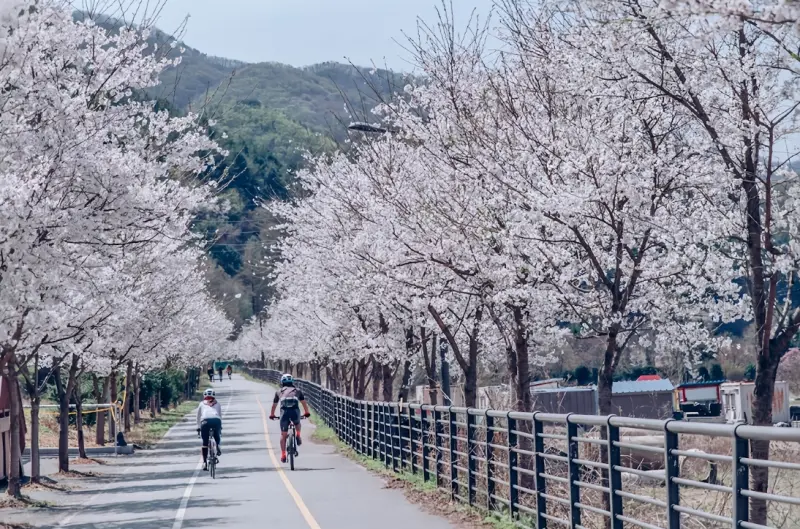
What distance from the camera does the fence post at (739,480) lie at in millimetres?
6996

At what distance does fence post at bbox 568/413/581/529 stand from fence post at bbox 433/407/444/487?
6033 mm

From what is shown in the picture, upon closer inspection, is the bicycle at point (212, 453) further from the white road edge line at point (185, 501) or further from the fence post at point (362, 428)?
the fence post at point (362, 428)

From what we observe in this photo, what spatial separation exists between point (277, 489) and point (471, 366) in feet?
14.3

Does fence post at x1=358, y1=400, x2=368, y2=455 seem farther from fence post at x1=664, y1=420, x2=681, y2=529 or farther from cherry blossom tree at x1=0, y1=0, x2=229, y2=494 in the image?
fence post at x1=664, y1=420, x2=681, y2=529

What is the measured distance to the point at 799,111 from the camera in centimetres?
1037

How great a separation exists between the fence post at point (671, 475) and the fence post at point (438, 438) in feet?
28.1

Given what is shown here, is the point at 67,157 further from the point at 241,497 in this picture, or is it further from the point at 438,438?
the point at 438,438

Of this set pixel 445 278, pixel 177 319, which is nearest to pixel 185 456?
pixel 177 319

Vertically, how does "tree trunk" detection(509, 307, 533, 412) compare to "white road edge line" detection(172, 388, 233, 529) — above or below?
above

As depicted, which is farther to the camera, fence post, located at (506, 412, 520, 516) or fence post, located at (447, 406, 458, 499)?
fence post, located at (447, 406, 458, 499)

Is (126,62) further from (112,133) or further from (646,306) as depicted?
(646,306)

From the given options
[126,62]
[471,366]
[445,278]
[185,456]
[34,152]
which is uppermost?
[126,62]

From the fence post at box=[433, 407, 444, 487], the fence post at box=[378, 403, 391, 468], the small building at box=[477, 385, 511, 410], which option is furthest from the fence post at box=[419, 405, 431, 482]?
the fence post at box=[378, 403, 391, 468]

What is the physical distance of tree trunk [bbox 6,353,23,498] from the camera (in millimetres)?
19781
